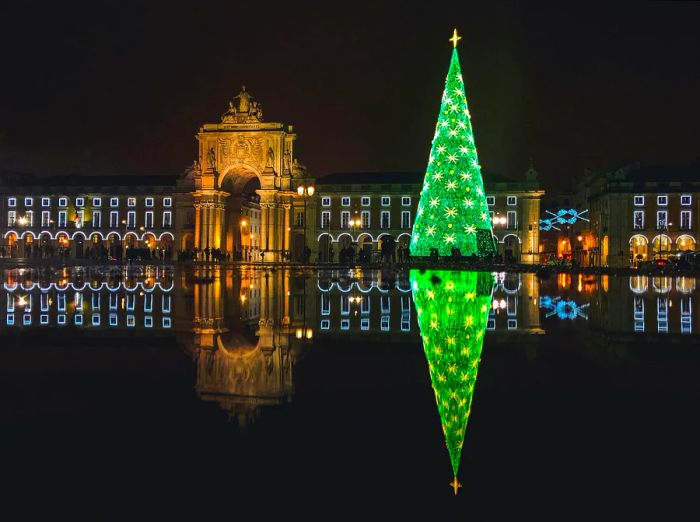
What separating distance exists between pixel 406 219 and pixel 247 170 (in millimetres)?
19011

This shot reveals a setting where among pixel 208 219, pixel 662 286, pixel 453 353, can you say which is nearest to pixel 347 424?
pixel 453 353

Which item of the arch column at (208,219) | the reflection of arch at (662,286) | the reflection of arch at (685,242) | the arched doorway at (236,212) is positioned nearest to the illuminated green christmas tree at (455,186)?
the reflection of arch at (662,286)

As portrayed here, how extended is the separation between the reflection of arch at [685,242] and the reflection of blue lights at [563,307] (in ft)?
212

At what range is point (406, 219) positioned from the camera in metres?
82.7

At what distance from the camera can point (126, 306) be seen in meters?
12.5

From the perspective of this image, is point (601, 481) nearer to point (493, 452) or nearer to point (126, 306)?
point (493, 452)

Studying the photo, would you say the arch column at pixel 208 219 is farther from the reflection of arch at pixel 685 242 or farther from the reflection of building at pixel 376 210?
the reflection of arch at pixel 685 242

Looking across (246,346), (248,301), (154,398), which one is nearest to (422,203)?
(248,301)

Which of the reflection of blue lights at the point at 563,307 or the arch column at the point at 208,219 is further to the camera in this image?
the arch column at the point at 208,219

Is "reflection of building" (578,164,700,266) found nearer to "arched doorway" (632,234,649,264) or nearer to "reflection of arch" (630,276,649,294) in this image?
"arched doorway" (632,234,649,264)

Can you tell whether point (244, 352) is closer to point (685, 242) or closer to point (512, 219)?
point (685, 242)

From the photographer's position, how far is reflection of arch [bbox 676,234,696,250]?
73619 mm

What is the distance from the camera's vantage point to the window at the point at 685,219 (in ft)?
243

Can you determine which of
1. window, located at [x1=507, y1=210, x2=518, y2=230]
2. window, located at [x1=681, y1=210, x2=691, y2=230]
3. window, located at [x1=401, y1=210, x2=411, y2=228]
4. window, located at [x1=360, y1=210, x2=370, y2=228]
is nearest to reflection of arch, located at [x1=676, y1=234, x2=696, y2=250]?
window, located at [x1=681, y1=210, x2=691, y2=230]
